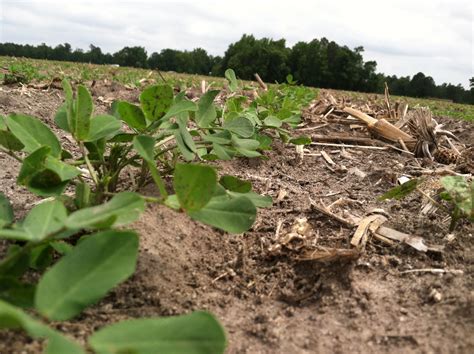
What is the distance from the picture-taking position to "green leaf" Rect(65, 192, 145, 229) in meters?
0.83

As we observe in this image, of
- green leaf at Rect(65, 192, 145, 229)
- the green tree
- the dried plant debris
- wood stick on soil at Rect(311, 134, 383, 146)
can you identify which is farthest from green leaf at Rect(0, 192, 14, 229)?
the green tree

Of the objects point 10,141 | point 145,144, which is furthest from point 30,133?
point 145,144

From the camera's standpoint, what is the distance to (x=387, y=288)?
123 cm

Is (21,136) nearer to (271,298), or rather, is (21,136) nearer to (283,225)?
(271,298)

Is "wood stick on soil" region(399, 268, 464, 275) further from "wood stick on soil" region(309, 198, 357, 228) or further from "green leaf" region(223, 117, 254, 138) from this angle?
"green leaf" region(223, 117, 254, 138)

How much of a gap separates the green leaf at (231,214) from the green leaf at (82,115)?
42cm

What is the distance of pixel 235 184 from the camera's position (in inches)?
55.4

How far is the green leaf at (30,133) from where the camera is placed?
1.20m

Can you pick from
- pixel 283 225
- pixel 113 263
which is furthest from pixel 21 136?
pixel 283 225

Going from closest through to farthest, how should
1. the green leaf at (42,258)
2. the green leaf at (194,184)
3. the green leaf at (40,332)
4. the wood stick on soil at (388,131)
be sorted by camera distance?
the green leaf at (40,332), the green leaf at (194,184), the green leaf at (42,258), the wood stick on soil at (388,131)

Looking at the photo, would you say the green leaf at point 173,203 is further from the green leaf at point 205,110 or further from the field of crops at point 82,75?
the field of crops at point 82,75

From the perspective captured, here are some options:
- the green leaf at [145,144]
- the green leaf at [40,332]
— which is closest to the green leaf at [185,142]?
the green leaf at [145,144]

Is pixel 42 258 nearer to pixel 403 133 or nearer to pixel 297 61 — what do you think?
pixel 403 133

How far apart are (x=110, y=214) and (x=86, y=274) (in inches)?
4.9
